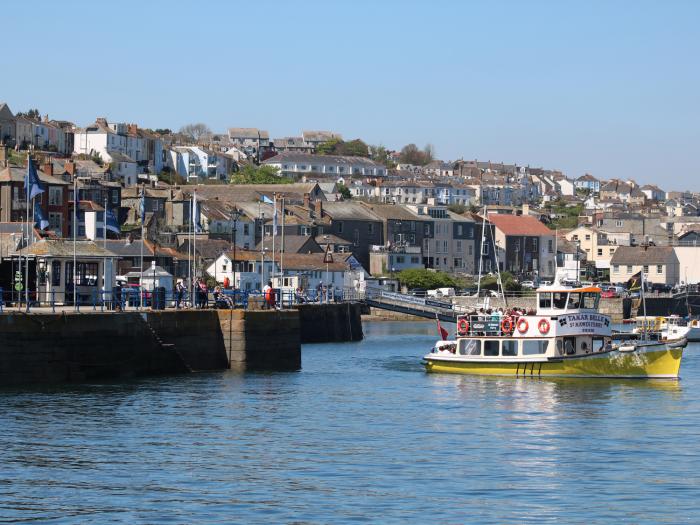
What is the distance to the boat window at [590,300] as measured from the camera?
6047 centimetres

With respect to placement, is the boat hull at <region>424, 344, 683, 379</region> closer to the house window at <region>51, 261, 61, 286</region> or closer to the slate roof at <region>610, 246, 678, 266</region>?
the house window at <region>51, 261, 61, 286</region>

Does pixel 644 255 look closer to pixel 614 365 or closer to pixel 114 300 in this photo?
pixel 614 365

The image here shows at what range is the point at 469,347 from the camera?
204 ft

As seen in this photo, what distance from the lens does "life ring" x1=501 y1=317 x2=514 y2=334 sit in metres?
60.8

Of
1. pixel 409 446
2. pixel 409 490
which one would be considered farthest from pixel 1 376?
pixel 409 490

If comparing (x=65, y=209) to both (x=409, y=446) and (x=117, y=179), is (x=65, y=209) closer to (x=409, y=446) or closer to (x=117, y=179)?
(x=117, y=179)

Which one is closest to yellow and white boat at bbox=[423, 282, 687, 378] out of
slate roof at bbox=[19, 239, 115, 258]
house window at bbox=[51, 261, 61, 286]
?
slate roof at bbox=[19, 239, 115, 258]

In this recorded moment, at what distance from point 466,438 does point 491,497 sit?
9.29 metres

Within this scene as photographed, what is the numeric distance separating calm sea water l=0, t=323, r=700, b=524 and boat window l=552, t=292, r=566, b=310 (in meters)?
4.56

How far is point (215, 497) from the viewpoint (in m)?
31.4

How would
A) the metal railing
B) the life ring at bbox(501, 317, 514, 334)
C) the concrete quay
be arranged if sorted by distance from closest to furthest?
the concrete quay → the metal railing → the life ring at bbox(501, 317, 514, 334)

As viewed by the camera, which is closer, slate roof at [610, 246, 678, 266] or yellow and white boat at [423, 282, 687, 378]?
yellow and white boat at [423, 282, 687, 378]

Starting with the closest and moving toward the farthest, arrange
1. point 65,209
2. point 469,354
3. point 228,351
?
1. point 228,351
2. point 469,354
3. point 65,209

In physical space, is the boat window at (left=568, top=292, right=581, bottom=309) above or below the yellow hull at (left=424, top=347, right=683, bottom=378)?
above
